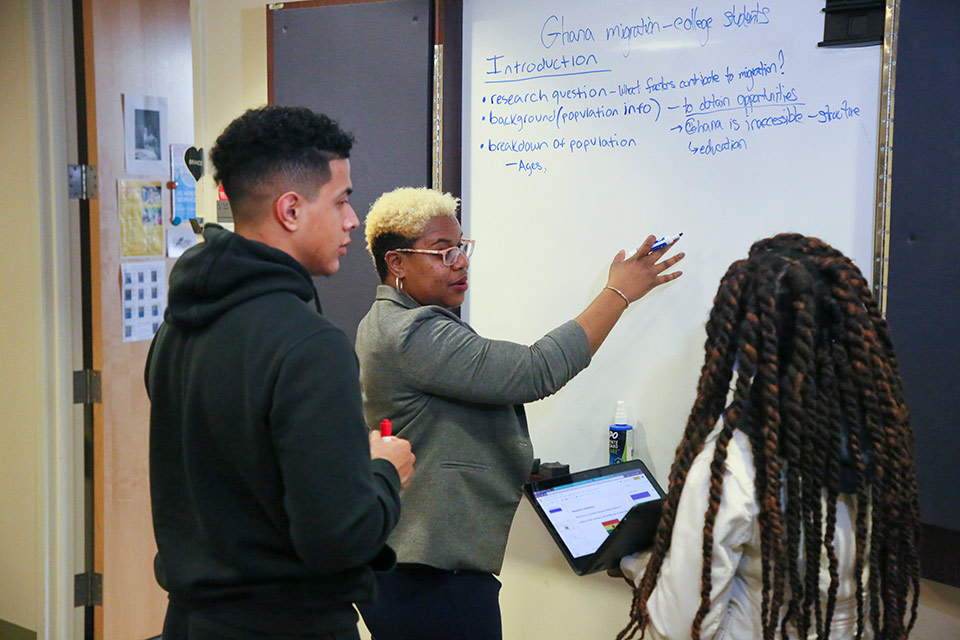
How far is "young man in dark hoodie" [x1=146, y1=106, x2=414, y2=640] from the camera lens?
116 cm

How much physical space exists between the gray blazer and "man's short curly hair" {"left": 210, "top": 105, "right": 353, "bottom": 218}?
1.50 ft

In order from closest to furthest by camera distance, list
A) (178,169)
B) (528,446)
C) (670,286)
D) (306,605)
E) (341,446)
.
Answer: (341,446) < (306,605) < (528,446) < (670,286) < (178,169)

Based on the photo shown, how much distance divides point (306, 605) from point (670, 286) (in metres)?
1.08

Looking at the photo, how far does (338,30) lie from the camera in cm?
234

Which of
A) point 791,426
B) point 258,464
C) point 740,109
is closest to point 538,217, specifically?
point 740,109

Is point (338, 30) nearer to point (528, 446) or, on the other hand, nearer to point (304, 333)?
point (528, 446)

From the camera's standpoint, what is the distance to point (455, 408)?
174cm

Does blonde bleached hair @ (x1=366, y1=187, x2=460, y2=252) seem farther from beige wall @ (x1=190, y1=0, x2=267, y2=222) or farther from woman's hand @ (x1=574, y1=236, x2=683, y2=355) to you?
beige wall @ (x1=190, y1=0, x2=267, y2=222)

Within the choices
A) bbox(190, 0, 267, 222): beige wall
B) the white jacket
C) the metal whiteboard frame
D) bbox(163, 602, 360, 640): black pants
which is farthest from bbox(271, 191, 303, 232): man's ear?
bbox(190, 0, 267, 222): beige wall

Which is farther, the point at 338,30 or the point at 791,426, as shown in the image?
the point at 338,30

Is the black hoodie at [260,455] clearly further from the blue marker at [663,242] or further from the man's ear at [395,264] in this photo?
the blue marker at [663,242]

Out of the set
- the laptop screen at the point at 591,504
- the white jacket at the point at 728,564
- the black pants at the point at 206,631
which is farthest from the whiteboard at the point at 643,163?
the black pants at the point at 206,631

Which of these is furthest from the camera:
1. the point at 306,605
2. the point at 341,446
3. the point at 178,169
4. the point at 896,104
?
the point at 178,169

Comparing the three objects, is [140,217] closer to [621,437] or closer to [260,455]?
[621,437]
